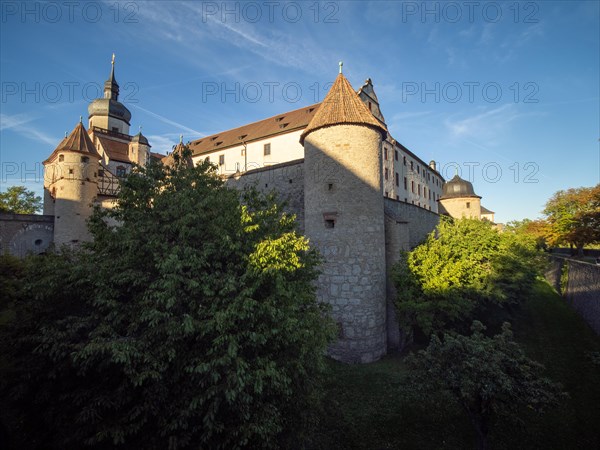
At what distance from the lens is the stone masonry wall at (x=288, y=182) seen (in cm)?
1952

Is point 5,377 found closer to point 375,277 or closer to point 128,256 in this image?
point 128,256

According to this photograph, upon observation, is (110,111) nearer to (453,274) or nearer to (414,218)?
(414,218)

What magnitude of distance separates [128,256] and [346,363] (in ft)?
37.3

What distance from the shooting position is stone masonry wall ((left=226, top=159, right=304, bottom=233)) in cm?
1952

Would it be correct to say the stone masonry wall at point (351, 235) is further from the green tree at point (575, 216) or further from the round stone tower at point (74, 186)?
the green tree at point (575, 216)

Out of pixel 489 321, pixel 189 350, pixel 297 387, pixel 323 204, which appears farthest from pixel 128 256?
pixel 489 321

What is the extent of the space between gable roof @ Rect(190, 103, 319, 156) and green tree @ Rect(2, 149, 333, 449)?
71.5 ft

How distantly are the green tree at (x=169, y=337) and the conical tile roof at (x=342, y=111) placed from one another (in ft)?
28.2

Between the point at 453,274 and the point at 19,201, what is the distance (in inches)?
1944

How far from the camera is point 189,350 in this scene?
22.2ft

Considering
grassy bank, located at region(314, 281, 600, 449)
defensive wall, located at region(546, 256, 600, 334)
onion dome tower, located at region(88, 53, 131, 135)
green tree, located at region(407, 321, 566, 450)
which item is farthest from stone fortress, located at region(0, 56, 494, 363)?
onion dome tower, located at region(88, 53, 131, 135)

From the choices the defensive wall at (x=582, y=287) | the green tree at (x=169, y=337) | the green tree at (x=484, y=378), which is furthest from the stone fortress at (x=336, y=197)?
the defensive wall at (x=582, y=287)

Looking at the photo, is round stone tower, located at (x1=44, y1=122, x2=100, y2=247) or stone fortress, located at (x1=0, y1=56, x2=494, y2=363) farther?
round stone tower, located at (x1=44, y1=122, x2=100, y2=247)

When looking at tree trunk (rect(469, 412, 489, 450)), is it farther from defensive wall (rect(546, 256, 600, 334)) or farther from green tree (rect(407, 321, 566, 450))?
defensive wall (rect(546, 256, 600, 334))
